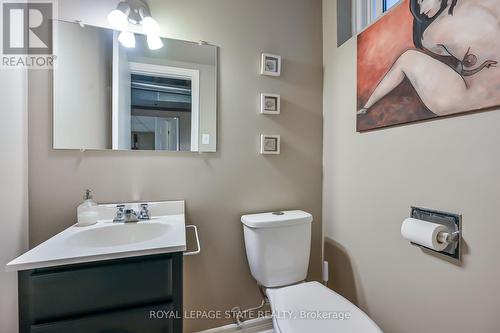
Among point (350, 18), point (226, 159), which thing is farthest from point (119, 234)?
point (350, 18)

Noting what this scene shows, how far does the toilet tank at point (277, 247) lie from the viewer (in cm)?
132

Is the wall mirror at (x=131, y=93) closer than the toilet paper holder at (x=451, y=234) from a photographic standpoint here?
No

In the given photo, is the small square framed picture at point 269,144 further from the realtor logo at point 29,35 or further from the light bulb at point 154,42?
the realtor logo at point 29,35

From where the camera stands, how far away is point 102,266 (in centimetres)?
81

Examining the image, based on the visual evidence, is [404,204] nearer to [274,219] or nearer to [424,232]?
[424,232]

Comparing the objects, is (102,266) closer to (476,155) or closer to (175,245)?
(175,245)

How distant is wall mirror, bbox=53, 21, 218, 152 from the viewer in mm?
1201

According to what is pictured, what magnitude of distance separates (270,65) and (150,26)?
726 millimetres

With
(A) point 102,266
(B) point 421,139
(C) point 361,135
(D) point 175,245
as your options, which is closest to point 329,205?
(C) point 361,135

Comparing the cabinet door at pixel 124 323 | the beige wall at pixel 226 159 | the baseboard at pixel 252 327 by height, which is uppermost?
the beige wall at pixel 226 159

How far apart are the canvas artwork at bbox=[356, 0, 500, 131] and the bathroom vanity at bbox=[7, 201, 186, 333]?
116cm

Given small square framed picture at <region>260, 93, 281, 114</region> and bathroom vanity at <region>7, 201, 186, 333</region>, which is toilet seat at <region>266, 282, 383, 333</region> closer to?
bathroom vanity at <region>7, 201, 186, 333</region>

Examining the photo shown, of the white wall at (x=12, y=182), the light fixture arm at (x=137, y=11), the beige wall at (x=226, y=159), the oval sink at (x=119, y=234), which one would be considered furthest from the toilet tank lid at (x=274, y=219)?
the light fixture arm at (x=137, y=11)

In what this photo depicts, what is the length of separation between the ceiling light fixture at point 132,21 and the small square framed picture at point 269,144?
2.70 feet
